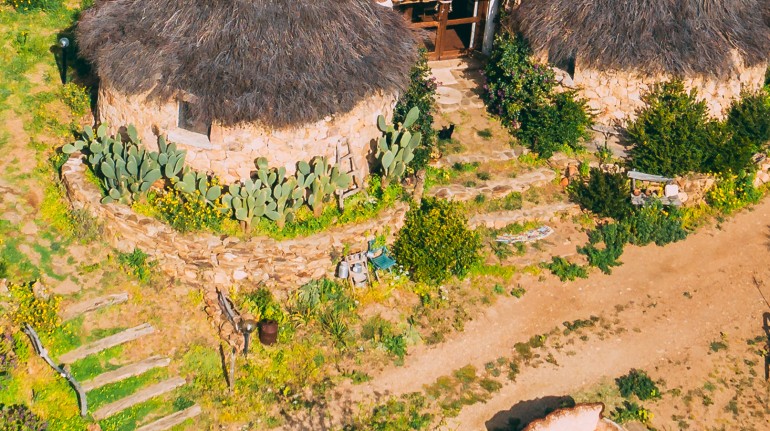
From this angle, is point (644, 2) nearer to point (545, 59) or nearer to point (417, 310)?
point (545, 59)

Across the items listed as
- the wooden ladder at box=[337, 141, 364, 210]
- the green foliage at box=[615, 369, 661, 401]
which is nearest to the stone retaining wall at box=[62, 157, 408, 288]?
the wooden ladder at box=[337, 141, 364, 210]

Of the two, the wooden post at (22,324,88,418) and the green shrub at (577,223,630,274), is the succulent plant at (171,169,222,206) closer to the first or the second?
the wooden post at (22,324,88,418)

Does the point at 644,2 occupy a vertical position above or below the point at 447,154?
above

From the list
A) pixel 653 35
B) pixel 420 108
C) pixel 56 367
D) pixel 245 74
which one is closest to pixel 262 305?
pixel 56 367

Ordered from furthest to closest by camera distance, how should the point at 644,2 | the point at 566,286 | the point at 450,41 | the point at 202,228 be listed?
1. the point at 450,41
2. the point at 644,2
3. the point at 566,286
4. the point at 202,228

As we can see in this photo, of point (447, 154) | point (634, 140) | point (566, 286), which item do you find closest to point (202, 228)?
point (447, 154)

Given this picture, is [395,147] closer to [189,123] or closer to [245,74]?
[245,74]
